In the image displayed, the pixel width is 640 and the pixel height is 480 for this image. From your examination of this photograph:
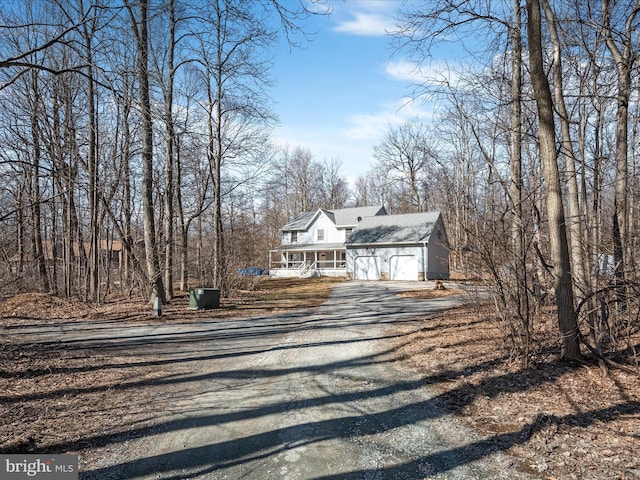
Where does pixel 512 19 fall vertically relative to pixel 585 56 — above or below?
above

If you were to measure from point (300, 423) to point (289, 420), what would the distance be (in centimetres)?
15

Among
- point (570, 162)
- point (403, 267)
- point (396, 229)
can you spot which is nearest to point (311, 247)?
point (396, 229)

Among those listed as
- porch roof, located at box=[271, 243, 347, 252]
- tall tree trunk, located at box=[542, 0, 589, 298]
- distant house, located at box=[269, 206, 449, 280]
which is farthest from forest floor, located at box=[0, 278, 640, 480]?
porch roof, located at box=[271, 243, 347, 252]

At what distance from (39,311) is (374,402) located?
12416 millimetres

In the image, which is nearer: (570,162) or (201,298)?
(570,162)

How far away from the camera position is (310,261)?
1396 inches

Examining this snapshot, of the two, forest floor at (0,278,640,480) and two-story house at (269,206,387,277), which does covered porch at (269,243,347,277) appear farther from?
forest floor at (0,278,640,480)

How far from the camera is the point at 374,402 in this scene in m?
4.86

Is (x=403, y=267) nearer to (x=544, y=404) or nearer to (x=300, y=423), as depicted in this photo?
(x=544, y=404)

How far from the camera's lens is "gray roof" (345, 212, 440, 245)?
27987 mm

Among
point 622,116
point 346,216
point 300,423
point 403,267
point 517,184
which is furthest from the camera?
point 346,216

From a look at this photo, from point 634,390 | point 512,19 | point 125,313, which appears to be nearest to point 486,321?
point 634,390

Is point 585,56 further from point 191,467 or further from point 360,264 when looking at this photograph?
point 360,264

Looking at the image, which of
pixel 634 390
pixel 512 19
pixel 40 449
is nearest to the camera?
pixel 40 449
